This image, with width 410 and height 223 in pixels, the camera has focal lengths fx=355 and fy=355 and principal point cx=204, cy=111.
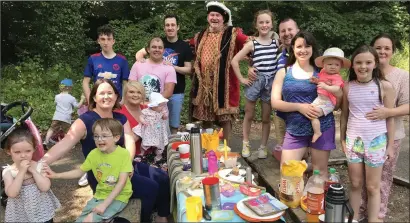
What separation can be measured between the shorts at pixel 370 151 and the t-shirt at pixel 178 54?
7.81 ft

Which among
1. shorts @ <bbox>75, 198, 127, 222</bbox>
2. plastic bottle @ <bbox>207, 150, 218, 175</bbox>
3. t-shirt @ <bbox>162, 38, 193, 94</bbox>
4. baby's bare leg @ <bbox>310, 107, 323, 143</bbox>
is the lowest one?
shorts @ <bbox>75, 198, 127, 222</bbox>

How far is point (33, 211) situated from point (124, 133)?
3.15ft

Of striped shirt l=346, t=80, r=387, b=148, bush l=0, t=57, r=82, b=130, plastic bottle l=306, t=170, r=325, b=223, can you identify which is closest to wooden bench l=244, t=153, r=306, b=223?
plastic bottle l=306, t=170, r=325, b=223

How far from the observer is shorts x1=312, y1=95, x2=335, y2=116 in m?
3.03

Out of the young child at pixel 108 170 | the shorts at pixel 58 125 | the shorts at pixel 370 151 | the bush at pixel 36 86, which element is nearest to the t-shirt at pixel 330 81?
the shorts at pixel 370 151

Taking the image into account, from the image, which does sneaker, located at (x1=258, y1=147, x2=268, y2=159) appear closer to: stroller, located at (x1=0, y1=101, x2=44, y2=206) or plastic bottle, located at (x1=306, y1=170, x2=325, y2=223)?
plastic bottle, located at (x1=306, y1=170, x2=325, y2=223)

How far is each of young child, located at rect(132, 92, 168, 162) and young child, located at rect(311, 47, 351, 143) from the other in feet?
5.04

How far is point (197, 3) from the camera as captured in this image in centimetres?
1288

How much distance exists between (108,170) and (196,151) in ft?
2.36

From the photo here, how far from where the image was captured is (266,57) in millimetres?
4039

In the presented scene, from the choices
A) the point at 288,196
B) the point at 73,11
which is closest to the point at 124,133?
the point at 288,196

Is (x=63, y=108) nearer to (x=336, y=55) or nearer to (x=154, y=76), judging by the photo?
(x=154, y=76)

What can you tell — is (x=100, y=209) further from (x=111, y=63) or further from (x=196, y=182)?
(x=111, y=63)

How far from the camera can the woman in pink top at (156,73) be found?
13.7 feet
